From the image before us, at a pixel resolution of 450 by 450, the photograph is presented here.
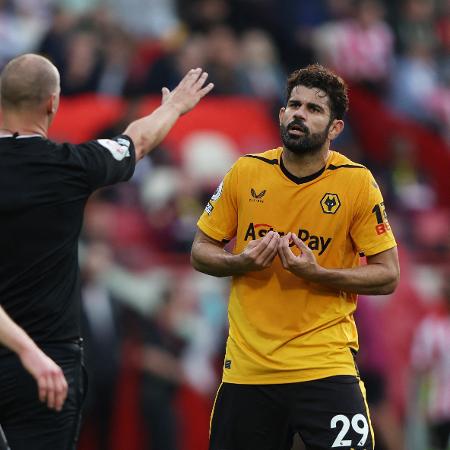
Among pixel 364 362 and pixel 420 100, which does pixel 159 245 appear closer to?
pixel 364 362

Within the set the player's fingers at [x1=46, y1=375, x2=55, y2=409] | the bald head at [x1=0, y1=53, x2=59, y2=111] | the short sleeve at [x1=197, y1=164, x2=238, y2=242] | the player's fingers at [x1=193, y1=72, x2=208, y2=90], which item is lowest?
the player's fingers at [x1=46, y1=375, x2=55, y2=409]

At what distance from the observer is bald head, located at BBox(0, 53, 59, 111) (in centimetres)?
540

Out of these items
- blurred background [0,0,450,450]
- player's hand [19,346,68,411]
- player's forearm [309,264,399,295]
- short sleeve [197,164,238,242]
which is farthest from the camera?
blurred background [0,0,450,450]

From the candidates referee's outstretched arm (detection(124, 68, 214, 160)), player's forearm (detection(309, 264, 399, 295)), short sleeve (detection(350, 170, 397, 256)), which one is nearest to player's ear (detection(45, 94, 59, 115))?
referee's outstretched arm (detection(124, 68, 214, 160))

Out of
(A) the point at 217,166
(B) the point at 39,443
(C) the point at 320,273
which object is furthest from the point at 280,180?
(A) the point at 217,166

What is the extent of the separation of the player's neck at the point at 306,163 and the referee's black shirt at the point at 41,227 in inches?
45.4

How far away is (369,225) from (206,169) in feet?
20.8

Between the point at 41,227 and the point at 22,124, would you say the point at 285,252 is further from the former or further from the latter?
the point at 22,124

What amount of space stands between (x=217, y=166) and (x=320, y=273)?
6.59 m

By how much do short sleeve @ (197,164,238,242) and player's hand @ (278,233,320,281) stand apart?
50 cm

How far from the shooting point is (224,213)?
6.22 meters

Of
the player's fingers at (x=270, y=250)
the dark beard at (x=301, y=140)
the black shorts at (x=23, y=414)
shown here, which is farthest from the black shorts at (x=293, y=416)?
the dark beard at (x=301, y=140)

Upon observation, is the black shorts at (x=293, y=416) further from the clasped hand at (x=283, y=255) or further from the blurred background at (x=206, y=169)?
the blurred background at (x=206, y=169)

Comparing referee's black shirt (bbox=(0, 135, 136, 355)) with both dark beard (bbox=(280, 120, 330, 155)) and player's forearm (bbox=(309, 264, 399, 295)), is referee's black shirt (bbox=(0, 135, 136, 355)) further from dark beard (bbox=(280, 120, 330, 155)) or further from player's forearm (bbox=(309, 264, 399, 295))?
player's forearm (bbox=(309, 264, 399, 295))
